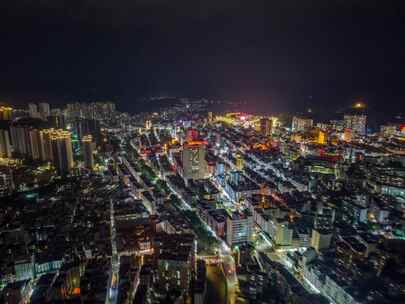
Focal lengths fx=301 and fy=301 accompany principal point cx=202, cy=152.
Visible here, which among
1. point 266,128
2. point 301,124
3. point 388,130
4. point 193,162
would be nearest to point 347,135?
point 388,130

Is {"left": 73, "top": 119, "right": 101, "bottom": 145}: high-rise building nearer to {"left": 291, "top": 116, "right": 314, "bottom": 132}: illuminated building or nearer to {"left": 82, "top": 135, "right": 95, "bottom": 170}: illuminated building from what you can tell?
{"left": 82, "top": 135, "right": 95, "bottom": 170}: illuminated building

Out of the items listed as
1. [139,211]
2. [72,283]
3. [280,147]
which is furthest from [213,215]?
[280,147]

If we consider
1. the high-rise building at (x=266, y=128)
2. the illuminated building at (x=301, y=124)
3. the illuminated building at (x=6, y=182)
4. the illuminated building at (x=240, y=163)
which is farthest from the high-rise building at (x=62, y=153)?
the illuminated building at (x=301, y=124)

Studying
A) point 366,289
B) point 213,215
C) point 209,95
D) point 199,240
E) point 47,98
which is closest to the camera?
point 366,289

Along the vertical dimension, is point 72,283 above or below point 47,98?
below

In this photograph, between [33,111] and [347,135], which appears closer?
[347,135]

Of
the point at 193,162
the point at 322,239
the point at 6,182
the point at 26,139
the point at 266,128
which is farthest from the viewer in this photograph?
the point at 266,128

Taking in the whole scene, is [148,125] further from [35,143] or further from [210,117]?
[35,143]

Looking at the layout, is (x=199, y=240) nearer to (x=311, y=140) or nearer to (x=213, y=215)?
(x=213, y=215)
